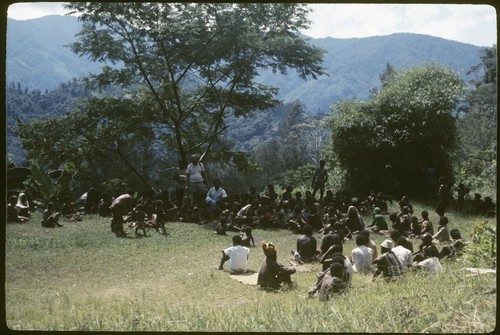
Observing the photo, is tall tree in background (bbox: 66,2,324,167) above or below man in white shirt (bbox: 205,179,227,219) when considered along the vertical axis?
above

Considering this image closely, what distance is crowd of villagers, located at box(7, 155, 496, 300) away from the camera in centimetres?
687

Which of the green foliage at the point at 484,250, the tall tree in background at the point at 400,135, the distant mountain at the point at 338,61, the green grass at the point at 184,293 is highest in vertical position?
the distant mountain at the point at 338,61

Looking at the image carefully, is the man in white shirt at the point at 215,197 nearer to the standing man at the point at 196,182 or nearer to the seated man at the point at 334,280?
the standing man at the point at 196,182

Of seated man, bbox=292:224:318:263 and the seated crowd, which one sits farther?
seated man, bbox=292:224:318:263

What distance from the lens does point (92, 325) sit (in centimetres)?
451

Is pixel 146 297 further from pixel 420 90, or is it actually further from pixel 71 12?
pixel 420 90

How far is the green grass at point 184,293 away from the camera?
4.23 meters

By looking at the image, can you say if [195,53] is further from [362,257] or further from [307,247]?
[362,257]

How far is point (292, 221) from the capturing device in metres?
10.8

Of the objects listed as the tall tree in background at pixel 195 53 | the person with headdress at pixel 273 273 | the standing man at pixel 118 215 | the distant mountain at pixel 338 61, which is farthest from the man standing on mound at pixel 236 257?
the distant mountain at pixel 338 61

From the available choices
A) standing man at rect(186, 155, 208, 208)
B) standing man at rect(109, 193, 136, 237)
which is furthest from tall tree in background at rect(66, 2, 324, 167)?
standing man at rect(109, 193, 136, 237)

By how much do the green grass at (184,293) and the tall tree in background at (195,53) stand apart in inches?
249

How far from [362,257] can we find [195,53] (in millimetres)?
9226

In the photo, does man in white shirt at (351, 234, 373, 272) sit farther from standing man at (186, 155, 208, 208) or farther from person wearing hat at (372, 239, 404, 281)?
standing man at (186, 155, 208, 208)
